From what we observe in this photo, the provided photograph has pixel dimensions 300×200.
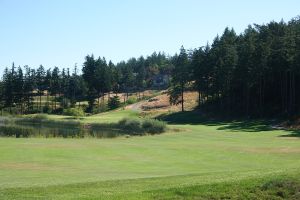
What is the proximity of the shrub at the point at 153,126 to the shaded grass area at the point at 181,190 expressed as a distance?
4576cm

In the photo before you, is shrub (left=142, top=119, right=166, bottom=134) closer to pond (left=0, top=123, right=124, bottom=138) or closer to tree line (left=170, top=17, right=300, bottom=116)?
pond (left=0, top=123, right=124, bottom=138)

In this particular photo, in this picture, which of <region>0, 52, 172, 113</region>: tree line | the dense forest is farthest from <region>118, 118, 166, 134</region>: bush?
<region>0, 52, 172, 113</region>: tree line

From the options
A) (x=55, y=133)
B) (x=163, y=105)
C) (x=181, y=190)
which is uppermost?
(x=163, y=105)

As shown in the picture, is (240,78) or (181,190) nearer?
(181,190)

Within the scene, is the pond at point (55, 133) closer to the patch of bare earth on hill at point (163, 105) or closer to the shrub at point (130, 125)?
the shrub at point (130, 125)

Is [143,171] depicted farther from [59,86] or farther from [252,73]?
[59,86]

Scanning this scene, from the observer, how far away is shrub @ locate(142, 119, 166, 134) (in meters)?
63.9

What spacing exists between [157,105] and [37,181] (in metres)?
105

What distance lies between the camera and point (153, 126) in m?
→ 66.4

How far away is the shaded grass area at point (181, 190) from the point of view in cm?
1518

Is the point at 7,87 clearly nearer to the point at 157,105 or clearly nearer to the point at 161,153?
the point at 157,105

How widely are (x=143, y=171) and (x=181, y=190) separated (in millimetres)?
9583

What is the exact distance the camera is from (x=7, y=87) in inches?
5906

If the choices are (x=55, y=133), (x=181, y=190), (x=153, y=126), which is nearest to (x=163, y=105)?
(x=153, y=126)
